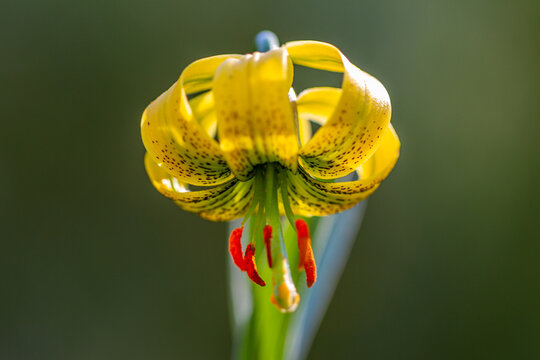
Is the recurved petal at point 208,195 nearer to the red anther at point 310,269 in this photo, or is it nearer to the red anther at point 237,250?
the red anther at point 237,250

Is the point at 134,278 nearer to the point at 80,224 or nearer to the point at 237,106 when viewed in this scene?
the point at 80,224

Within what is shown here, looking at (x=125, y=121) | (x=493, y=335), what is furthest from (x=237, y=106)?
(x=493, y=335)

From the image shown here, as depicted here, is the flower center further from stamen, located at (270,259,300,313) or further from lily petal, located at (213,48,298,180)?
lily petal, located at (213,48,298,180)

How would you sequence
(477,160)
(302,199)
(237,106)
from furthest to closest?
(477,160) < (302,199) < (237,106)

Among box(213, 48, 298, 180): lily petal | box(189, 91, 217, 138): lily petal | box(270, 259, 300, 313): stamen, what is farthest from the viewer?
box(189, 91, 217, 138): lily petal

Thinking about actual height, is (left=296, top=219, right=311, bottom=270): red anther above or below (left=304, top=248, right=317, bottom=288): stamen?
above

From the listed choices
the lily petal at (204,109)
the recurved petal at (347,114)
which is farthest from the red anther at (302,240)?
the lily petal at (204,109)

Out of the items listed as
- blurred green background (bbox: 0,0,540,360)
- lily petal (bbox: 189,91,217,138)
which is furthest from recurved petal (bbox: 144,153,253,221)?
blurred green background (bbox: 0,0,540,360)

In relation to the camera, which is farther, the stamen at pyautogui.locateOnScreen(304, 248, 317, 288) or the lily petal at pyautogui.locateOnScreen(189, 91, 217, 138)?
the lily petal at pyautogui.locateOnScreen(189, 91, 217, 138)

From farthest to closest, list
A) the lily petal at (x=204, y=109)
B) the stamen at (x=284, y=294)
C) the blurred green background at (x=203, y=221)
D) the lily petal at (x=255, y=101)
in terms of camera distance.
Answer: the blurred green background at (x=203, y=221) < the lily petal at (x=204, y=109) < the stamen at (x=284, y=294) < the lily petal at (x=255, y=101)
